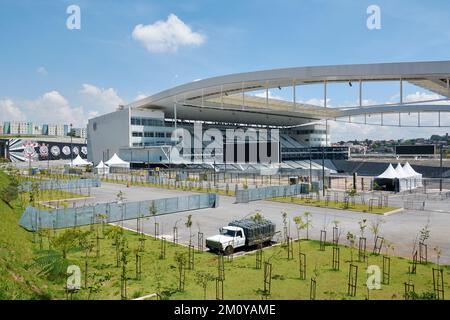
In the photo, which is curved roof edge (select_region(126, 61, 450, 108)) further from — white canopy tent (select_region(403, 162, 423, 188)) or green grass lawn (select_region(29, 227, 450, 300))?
green grass lawn (select_region(29, 227, 450, 300))

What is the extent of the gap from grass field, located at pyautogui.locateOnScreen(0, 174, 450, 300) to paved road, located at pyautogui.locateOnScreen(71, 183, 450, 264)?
10.0ft

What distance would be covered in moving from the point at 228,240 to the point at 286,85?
118 ft

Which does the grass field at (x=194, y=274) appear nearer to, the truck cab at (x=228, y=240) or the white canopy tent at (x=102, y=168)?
the truck cab at (x=228, y=240)

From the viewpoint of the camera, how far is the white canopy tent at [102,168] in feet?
217

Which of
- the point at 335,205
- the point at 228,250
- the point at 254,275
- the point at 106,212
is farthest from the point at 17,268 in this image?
the point at 335,205

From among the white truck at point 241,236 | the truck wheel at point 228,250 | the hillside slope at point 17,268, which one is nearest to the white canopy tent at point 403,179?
the white truck at point 241,236

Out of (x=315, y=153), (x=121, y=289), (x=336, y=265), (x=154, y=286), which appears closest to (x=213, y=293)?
(x=154, y=286)

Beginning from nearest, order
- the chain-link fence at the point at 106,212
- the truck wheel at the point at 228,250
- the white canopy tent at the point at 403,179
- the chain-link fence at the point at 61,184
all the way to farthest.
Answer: the truck wheel at the point at 228,250
the chain-link fence at the point at 106,212
the chain-link fence at the point at 61,184
the white canopy tent at the point at 403,179

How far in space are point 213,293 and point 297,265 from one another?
4.82 metres

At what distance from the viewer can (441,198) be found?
37.9 metres

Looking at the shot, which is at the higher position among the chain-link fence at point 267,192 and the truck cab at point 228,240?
the chain-link fence at point 267,192

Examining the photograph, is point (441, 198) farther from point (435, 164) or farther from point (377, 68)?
point (435, 164)

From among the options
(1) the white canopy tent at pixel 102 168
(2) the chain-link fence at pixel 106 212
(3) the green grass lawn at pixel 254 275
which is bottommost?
(3) the green grass lawn at pixel 254 275
